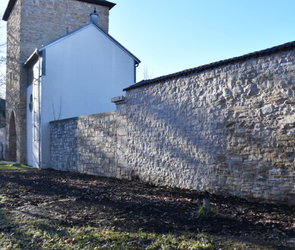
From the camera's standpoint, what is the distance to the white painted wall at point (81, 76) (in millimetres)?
16375

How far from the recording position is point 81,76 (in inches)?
676

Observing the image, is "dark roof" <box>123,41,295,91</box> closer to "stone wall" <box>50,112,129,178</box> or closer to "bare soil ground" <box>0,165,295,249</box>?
"stone wall" <box>50,112,129,178</box>

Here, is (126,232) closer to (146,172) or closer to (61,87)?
(146,172)

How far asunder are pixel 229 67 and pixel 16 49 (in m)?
16.9

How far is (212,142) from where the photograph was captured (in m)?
7.28

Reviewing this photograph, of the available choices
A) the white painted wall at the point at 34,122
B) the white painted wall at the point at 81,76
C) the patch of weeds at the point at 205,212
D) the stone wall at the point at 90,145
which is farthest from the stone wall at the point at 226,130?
the white painted wall at the point at 34,122

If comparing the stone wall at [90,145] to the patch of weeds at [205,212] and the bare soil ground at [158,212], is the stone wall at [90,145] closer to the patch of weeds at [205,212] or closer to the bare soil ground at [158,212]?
the bare soil ground at [158,212]

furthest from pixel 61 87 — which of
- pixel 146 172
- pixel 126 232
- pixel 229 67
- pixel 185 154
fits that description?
pixel 126 232

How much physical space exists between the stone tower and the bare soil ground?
1253 centimetres

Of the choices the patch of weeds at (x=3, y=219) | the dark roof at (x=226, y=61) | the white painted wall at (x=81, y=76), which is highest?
the white painted wall at (x=81, y=76)

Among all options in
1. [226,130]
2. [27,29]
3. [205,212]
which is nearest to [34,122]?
[27,29]

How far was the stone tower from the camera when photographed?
19625 millimetres

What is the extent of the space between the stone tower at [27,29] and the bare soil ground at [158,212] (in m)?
12.5

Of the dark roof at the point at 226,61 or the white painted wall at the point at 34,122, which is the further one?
the white painted wall at the point at 34,122
